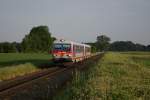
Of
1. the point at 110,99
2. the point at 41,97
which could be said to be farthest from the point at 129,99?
the point at 41,97

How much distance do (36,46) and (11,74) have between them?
11052 cm

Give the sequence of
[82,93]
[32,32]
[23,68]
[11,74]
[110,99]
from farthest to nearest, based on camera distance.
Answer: [32,32]
[23,68]
[11,74]
[82,93]
[110,99]

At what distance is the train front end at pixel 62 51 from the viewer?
116 feet

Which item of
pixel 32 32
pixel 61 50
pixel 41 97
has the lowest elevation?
pixel 41 97

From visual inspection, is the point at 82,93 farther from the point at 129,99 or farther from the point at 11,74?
the point at 11,74

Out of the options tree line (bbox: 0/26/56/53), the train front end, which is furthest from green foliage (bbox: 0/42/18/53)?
the train front end

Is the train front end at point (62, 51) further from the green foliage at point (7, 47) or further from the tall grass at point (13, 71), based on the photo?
the green foliage at point (7, 47)

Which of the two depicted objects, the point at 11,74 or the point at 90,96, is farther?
the point at 11,74

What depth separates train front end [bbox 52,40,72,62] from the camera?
116 feet

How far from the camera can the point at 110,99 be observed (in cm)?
980

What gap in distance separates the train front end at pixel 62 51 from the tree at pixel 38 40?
89.7m

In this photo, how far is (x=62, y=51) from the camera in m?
35.7

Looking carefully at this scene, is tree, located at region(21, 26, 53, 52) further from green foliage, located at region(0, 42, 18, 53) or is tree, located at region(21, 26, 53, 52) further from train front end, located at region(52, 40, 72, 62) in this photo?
train front end, located at region(52, 40, 72, 62)

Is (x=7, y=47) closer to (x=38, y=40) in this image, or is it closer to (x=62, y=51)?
(x=38, y=40)
